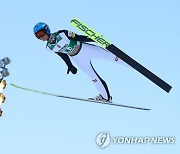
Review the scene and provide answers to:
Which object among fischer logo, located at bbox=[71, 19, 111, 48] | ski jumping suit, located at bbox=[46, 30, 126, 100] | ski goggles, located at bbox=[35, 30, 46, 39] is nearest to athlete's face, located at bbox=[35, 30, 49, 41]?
ski goggles, located at bbox=[35, 30, 46, 39]

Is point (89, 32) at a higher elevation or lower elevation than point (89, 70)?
higher

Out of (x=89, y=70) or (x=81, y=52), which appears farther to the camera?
(x=89, y=70)

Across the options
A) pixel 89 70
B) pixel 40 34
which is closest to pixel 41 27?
pixel 40 34

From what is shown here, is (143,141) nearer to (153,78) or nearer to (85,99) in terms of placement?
(85,99)

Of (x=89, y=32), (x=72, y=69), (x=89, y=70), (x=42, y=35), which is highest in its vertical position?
(x=89, y=32)

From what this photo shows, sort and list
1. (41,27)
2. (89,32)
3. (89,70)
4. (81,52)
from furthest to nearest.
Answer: (89,70) → (81,52) → (41,27) → (89,32)

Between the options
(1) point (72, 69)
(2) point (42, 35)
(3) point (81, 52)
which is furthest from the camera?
(1) point (72, 69)

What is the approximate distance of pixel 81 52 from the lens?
16.2 m

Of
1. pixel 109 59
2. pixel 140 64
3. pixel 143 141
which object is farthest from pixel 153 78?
pixel 143 141

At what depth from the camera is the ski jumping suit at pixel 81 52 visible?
51.6 feet

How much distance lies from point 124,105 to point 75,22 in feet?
13.7

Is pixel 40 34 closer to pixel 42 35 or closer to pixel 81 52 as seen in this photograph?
pixel 42 35

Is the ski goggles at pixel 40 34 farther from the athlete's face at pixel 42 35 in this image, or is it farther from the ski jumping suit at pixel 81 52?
the ski jumping suit at pixel 81 52

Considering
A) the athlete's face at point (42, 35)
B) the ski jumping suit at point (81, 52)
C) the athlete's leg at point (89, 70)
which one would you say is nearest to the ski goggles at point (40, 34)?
the athlete's face at point (42, 35)
